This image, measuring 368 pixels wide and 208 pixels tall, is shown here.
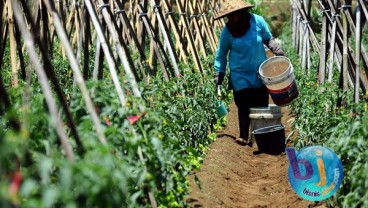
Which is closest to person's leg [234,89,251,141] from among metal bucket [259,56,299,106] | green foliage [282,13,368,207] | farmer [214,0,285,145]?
farmer [214,0,285,145]

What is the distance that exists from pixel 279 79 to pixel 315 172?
8.66 feet

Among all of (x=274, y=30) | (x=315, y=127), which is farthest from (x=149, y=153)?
(x=274, y=30)

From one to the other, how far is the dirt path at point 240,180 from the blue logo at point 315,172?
0.69m

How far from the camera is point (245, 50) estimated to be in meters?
8.14

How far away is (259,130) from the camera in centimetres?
799

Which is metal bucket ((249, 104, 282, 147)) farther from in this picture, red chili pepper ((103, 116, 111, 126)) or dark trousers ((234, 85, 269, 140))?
red chili pepper ((103, 116, 111, 126))

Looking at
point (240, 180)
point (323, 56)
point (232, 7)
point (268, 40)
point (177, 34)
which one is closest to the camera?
point (240, 180)

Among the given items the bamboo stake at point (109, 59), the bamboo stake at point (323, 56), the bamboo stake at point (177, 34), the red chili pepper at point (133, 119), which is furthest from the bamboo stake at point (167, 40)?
the red chili pepper at point (133, 119)

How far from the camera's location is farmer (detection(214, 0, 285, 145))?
8.04m

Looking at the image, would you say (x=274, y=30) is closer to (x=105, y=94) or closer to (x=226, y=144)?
(x=226, y=144)

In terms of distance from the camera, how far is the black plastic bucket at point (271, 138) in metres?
7.88

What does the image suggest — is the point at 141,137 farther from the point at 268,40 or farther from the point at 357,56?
the point at 268,40

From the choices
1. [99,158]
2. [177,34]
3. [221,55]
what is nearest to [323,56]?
[221,55]

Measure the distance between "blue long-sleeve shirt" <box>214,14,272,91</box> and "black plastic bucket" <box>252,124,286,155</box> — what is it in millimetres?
560
